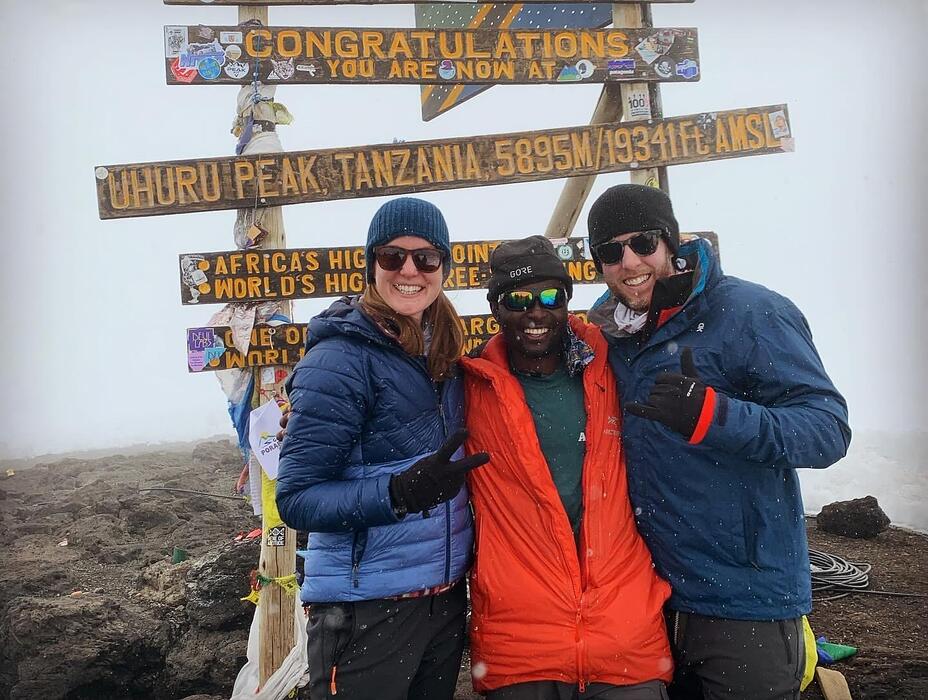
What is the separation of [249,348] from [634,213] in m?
2.73

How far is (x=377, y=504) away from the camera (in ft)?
6.29

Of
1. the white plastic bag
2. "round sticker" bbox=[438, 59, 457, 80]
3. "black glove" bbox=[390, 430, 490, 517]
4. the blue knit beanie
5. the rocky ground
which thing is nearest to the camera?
"black glove" bbox=[390, 430, 490, 517]

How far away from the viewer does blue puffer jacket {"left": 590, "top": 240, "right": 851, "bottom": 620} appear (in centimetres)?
204

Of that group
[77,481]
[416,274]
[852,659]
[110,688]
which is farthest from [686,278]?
[77,481]

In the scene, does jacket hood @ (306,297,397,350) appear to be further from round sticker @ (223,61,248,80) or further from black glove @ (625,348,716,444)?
round sticker @ (223,61,248,80)

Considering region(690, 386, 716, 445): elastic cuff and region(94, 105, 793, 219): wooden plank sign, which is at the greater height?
region(94, 105, 793, 219): wooden plank sign

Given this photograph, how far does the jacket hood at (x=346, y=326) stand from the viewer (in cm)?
214

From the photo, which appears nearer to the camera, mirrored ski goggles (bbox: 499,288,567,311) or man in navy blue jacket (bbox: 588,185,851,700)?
man in navy blue jacket (bbox: 588,185,851,700)

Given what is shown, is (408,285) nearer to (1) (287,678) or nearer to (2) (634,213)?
(2) (634,213)

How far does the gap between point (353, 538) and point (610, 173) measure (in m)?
3.39

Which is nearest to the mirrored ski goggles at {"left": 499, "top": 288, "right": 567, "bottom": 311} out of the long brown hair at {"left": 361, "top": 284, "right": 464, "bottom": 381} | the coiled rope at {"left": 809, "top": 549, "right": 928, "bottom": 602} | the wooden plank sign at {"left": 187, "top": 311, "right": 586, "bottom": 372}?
the long brown hair at {"left": 361, "top": 284, "right": 464, "bottom": 381}

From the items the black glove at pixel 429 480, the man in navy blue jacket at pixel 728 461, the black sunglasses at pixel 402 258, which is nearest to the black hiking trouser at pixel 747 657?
the man in navy blue jacket at pixel 728 461

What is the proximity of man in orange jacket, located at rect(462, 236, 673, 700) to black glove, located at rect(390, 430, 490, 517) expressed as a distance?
300 mm

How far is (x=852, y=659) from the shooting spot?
151 inches
